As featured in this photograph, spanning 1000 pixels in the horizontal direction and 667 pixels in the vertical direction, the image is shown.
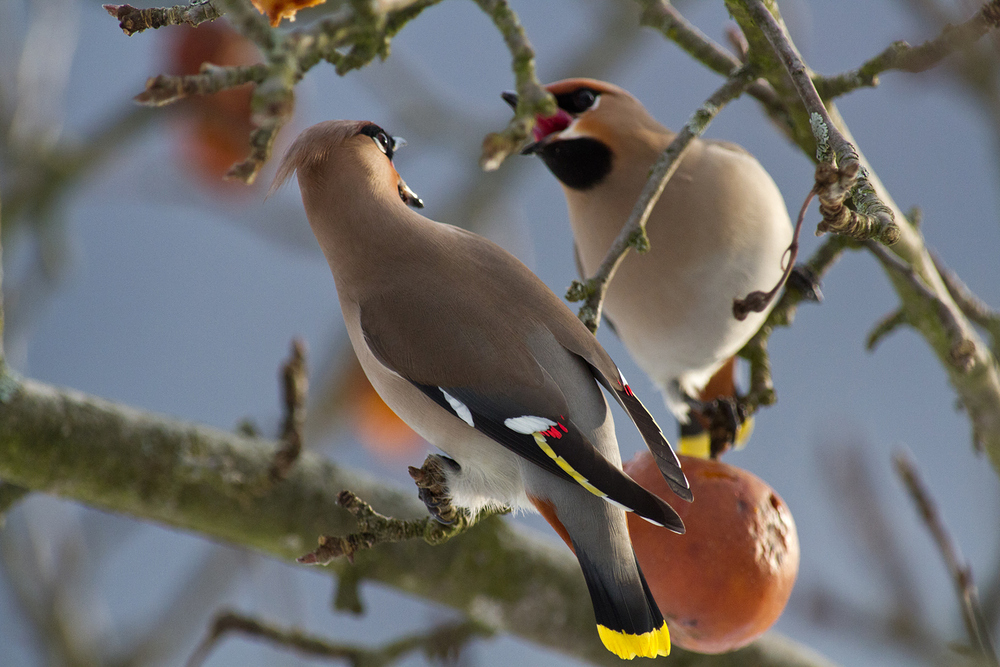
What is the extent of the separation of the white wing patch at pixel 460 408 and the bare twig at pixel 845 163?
1.54 feet

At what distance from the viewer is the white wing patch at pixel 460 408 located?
1139 mm

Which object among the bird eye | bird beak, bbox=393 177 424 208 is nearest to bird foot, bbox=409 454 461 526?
bird beak, bbox=393 177 424 208

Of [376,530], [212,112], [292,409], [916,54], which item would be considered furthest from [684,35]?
[212,112]

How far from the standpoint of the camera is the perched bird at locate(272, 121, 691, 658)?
1.13 m

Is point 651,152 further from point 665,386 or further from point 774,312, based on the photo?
point 665,386

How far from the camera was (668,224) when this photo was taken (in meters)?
1.85

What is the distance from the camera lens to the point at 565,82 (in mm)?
1913

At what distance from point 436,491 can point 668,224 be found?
85cm

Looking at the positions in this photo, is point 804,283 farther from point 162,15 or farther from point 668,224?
point 162,15

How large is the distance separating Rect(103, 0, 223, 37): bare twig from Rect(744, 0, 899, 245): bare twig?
60 centimetres

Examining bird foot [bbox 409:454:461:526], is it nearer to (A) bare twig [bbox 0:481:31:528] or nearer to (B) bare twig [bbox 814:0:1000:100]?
(B) bare twig [bbox 814:0:1000:100]

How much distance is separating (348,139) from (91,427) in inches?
35.1

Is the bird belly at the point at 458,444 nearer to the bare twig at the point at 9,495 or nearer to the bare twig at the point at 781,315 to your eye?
the bare twig at the point at 781,315

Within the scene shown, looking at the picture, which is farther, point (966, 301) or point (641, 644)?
point (966, 301)
